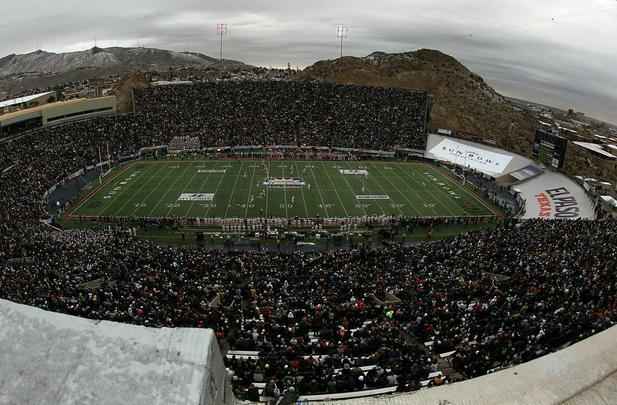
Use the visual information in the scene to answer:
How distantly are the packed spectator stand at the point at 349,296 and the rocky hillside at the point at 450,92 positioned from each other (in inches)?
2055

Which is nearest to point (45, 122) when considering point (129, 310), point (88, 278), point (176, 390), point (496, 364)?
point (88, 278)

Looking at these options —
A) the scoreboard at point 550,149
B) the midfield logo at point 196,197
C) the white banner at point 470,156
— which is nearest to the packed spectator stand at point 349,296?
the midfield logo at point 196,197

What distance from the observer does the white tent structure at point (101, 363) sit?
3504 millimetres

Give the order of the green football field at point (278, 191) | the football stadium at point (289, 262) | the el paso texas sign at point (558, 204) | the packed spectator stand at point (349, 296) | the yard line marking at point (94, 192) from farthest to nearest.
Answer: the green football field at point (278, 191), the yard line marking at point (94, 192), the el paso texas sign at point (558, 204), the packed spectator stand at point (349, 296), the football stadium at point (289, 262)

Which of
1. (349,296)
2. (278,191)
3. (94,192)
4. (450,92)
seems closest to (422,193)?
(278,191)

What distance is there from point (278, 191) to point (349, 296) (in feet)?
77.1

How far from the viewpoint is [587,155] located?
237 feet

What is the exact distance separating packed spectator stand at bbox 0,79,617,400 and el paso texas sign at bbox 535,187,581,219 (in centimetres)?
648

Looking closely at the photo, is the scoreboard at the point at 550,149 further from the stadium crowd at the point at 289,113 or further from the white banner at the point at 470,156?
the stadium crowd at the point at 289,113

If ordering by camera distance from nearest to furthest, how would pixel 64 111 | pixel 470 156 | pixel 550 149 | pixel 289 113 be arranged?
pixel 550 149 → pixel 470 156 → pixel 64 111 → pixel 289 113

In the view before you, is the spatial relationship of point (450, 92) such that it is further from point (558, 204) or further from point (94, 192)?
point (94, 192)

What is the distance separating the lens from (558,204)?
121ft

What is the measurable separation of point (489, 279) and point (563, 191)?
24.5 metres

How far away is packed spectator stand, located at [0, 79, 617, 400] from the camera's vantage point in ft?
40.1
